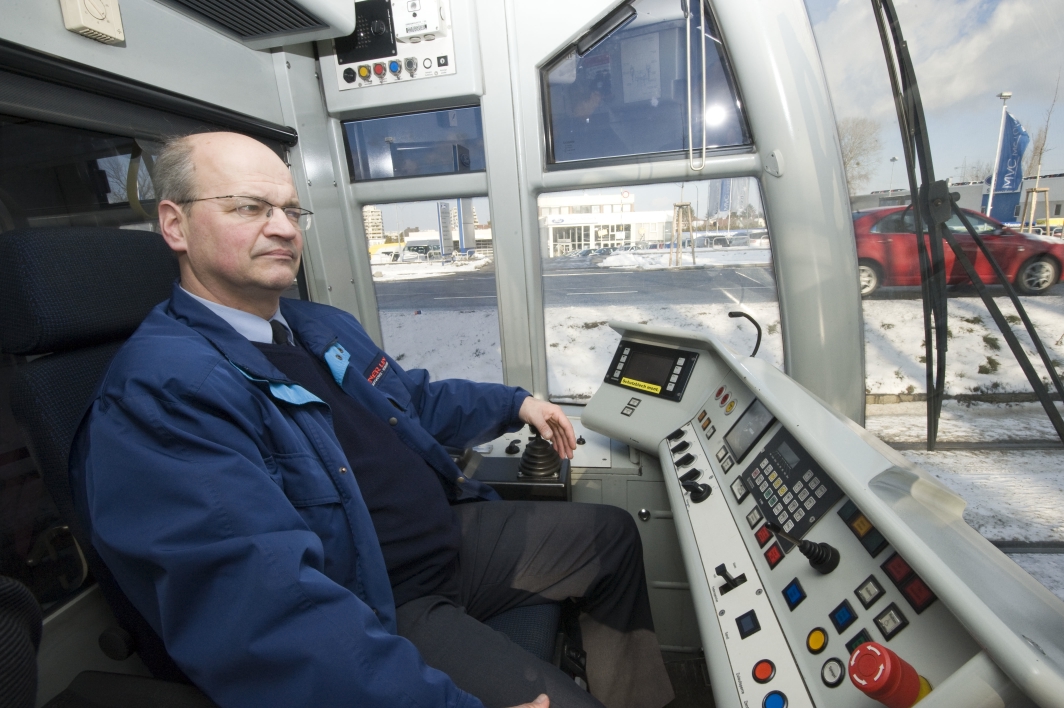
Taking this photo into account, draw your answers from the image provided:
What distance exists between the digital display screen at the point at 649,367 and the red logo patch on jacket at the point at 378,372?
0.85 meters

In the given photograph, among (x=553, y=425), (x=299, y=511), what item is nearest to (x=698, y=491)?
(x=553, y=425)

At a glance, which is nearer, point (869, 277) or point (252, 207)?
point (252, 207)

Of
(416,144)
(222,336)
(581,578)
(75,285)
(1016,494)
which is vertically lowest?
(581,578)

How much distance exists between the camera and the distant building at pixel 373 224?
2266 mm

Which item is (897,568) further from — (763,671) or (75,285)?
(75,285)

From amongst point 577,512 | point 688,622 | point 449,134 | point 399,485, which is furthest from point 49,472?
point 688,622

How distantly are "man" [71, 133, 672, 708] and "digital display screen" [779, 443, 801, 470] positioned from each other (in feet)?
1.73

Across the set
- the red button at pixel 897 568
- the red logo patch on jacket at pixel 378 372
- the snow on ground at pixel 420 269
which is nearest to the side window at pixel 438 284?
the snow on ground at pixel 420 269

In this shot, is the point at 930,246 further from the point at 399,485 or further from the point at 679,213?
the point at 399,485

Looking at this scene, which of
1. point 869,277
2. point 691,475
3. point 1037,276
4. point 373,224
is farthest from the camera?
point 373,224

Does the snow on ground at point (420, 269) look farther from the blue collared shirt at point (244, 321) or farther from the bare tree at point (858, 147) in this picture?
the bare tree at point (858, 147)

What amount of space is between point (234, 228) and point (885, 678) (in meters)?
1.32

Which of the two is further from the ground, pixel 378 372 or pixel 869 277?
pixel 869 277

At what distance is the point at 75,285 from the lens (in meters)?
0.96
